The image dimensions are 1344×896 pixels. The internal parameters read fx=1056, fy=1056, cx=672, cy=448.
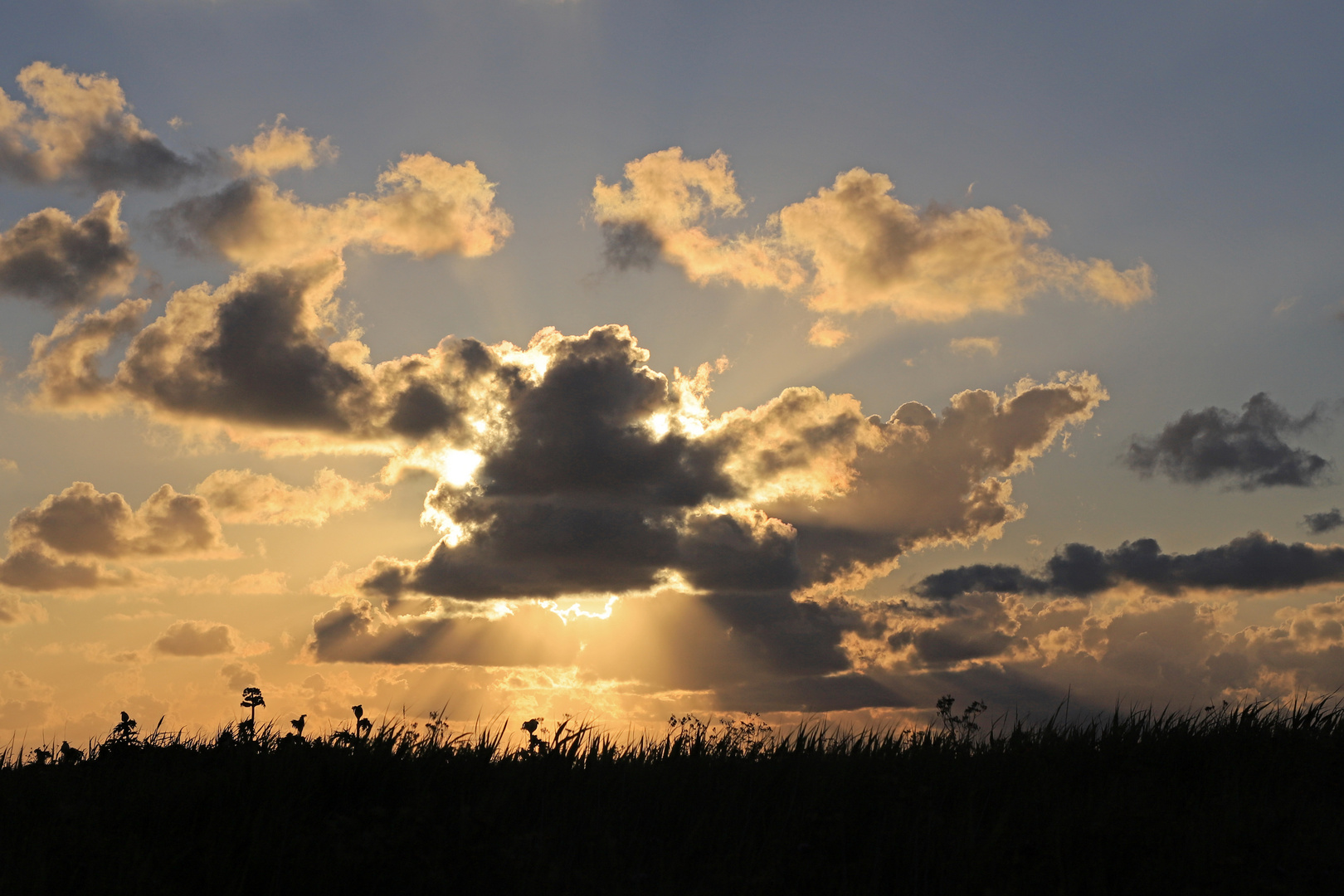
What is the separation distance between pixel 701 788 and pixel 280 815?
5010 mm

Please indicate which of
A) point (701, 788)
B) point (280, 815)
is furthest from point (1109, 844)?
point (280, 815)

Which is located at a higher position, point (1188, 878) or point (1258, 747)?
point (1258, 747)

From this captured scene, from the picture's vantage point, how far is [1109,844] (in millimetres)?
11391

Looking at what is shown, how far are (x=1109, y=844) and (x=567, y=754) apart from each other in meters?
6.73

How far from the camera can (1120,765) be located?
15.0 meters

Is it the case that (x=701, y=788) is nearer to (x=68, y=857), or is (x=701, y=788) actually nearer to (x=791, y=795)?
(x=791, y=795)

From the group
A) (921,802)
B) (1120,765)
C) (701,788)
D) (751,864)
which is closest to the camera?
(751,864)

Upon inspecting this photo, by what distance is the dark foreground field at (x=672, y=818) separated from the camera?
10.5 metres

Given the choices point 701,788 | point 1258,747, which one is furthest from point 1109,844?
point 1258,747

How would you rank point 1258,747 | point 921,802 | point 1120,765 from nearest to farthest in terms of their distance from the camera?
1. point 921,802
2. point 1120,765
3. point 1258,747

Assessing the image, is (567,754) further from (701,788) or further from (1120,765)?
(1120,765)

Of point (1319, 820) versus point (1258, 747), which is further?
point (1258, 747)

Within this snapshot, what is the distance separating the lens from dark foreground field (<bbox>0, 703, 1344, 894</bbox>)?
10.5 m

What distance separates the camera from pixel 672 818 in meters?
12.6
